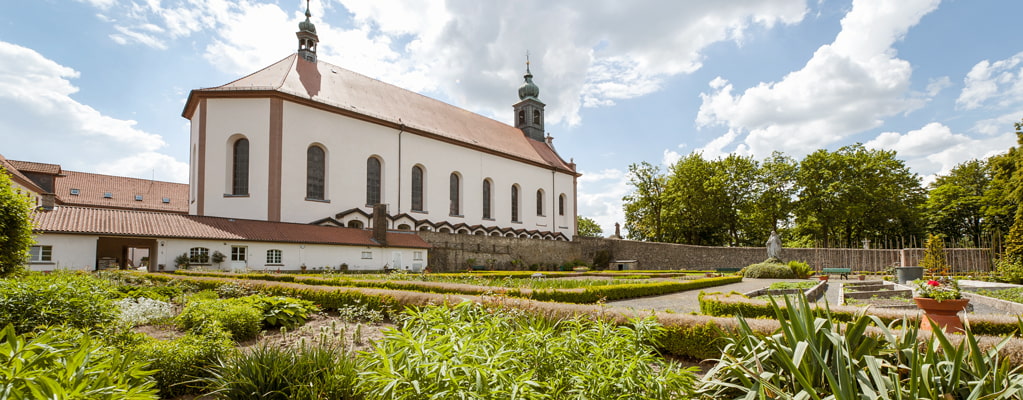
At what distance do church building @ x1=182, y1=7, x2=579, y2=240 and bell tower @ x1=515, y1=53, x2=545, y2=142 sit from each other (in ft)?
17.5

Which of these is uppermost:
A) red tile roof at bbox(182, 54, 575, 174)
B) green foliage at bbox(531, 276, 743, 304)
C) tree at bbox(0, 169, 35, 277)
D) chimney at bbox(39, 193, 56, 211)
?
red tile roof at bbox(182, 54, 575, 174)

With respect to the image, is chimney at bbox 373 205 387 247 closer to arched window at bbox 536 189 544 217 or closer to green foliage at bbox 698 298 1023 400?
arched window at bbox 536 189 544 217

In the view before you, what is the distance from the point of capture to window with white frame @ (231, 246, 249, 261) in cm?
2212

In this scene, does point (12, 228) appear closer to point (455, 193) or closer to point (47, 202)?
point (47, 202)

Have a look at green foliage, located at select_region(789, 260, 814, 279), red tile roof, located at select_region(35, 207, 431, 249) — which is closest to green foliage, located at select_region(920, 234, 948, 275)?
green foliage, located at select_region(789, 260, 814, 279)

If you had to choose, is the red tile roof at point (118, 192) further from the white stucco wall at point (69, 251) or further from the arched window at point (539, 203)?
the arched window at point (539, 203)

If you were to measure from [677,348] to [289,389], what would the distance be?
13.0 ft

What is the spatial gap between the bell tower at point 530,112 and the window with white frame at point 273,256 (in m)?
32.4

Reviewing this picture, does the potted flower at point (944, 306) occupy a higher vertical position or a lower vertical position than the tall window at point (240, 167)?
lower

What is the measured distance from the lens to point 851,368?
276 centimetres

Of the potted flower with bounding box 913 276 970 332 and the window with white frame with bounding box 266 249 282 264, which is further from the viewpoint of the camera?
the window with white frame with bounding box 266 249 282 264

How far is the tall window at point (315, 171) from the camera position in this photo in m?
30.0

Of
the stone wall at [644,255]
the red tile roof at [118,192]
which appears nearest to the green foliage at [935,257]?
the stone wall at [644,255]

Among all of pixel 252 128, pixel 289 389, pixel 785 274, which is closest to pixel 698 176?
pixel 785 274
